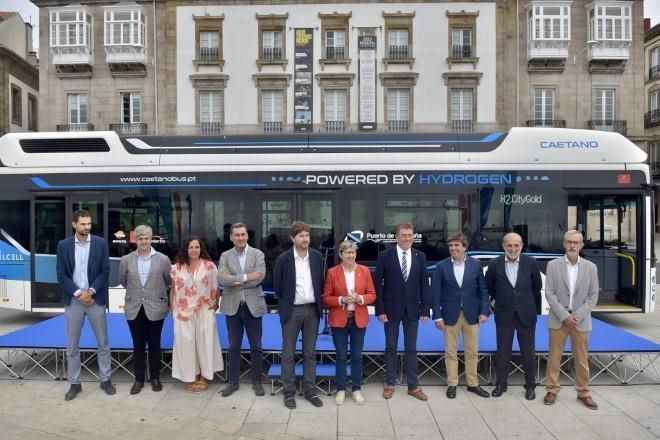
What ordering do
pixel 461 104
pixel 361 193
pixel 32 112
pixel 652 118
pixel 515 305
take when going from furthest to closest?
pixel 652 118 → pixel 32 112 → pixel 461 104 → pixel 361 193 → pixel 515 305

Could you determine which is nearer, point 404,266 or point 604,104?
point 404,266

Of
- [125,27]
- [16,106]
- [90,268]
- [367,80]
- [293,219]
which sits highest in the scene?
[125,27]

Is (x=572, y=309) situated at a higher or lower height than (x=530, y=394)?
higher

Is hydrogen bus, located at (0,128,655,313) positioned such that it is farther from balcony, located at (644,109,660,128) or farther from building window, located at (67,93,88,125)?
balcony, located at (644,109,660,128)

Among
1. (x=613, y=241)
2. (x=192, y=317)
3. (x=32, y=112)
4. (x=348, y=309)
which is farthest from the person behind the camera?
(x=32, y=112)

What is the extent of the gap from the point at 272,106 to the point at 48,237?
66.7 ft

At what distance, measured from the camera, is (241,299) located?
5199mm

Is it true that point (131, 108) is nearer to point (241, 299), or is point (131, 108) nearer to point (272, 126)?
point (272, 126)

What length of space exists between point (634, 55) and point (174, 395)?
3162cm

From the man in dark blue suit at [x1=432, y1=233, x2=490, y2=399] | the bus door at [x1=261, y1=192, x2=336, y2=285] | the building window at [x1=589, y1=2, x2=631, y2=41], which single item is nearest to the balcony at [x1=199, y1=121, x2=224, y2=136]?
the bus door at [x1=261, y1=192, x2=336, y2=285]

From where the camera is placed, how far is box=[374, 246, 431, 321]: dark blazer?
505 centimetres

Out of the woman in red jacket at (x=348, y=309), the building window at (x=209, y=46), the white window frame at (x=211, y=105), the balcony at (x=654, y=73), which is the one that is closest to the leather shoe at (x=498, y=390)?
the woman in red jacket at (x=348, y=309)

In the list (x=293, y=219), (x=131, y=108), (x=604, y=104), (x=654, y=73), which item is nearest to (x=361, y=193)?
(x=293, y=219)

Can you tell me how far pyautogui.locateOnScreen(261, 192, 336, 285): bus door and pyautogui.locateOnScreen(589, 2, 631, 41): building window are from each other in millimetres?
26056
